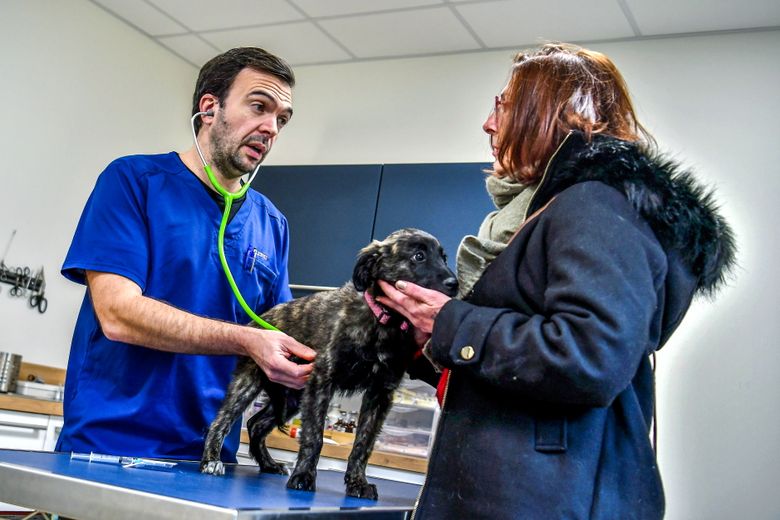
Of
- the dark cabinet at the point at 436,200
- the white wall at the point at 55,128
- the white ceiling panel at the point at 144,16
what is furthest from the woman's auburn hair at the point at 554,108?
the white ceiling panel at the point at 144,16

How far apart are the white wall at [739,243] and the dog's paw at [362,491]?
238 centimetres

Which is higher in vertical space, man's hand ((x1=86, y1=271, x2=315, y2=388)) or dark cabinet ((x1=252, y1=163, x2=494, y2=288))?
dark cabinet ((x1=252, y1=163, x2=494, y2=288))

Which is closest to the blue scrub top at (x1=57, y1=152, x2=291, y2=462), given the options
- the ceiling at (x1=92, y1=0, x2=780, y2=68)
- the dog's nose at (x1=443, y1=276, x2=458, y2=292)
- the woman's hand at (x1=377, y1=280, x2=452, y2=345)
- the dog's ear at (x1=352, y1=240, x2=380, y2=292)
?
the dog's ear at (x1=352, y1=240, x2=380, y2=292)

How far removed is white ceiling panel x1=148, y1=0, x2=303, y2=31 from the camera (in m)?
4.60

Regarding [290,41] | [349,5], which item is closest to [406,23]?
[349,5]

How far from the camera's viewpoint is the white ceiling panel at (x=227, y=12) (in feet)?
15.1

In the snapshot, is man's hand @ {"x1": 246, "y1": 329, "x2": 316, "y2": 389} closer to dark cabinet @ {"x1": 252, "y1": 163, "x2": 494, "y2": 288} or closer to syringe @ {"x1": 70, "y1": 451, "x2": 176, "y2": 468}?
syringe @ {"x1": 70, "y1": 451, "x2": 176, "y2": 468}

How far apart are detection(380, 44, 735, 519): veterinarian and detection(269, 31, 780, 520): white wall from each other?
2.57 metres

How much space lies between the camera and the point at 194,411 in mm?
1871

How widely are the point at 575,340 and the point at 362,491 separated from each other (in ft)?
2.60

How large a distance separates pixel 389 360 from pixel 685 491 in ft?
8.40

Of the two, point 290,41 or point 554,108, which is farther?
point 290,41

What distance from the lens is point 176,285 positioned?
1.85 metres

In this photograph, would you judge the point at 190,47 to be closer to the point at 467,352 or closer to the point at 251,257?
the point at 251,257
